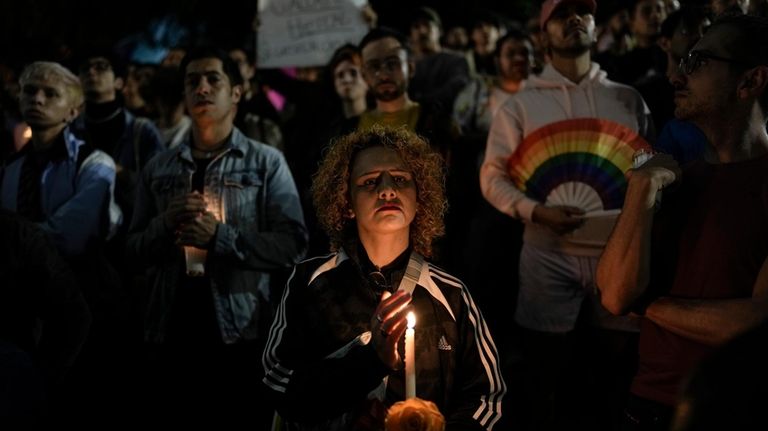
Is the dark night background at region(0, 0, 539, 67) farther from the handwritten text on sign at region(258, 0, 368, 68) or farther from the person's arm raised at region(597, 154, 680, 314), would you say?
the person's arm raised at region(597, 154, 680, 314)

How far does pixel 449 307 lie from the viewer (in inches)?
128

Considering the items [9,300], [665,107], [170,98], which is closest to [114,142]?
[170,98]

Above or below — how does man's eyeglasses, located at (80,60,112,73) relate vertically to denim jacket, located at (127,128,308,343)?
above

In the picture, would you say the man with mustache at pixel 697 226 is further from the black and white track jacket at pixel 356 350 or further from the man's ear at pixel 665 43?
the man's ear at pixel 665 43

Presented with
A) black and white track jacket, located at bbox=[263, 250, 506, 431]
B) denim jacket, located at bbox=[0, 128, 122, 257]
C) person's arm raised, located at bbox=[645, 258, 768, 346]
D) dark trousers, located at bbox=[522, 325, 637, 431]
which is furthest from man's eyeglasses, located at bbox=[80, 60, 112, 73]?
person's arm raised, located at bbox=[645, 258, 768, 346]

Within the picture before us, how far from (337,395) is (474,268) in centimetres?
427

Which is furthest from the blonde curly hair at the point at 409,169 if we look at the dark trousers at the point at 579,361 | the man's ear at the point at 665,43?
the man's ear at the point at 665,43

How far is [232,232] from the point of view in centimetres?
464

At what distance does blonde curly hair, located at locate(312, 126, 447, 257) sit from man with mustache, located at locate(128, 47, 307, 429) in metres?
1.19

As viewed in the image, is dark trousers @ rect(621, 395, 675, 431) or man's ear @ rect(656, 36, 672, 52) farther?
man's ear @ rect(656, 36, 672, 52)

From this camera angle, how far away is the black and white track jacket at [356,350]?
118 inches

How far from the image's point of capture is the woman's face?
11.1ft

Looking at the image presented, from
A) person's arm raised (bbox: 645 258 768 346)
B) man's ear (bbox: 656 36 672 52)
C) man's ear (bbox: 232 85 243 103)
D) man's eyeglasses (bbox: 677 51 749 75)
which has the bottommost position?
person's arm raised (bbox: 645 258 768 346)

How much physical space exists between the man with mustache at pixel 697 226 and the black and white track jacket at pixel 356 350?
552 mm
